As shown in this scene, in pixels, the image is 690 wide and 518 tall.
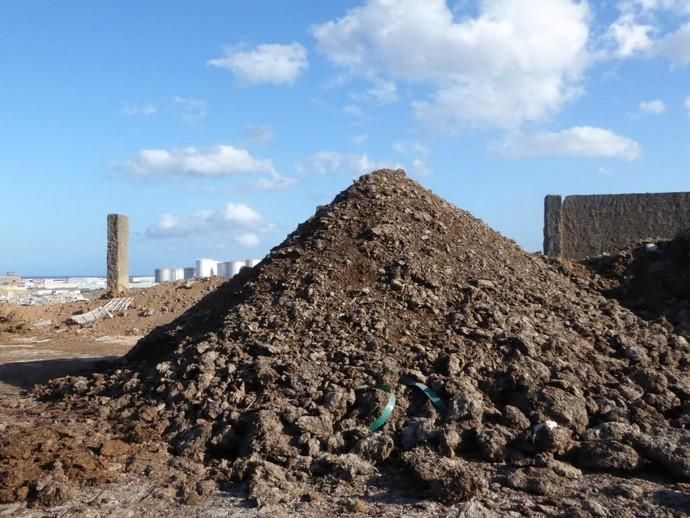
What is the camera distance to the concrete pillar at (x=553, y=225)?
388 inches

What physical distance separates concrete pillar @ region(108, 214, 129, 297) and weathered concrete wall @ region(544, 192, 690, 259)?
8785mm

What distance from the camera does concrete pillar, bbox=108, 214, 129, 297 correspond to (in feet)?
46.5

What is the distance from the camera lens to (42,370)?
6844 mm

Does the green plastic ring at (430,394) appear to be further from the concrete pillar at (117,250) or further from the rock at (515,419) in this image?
the concrete pillar at (117,250)

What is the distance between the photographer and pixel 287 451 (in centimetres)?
370

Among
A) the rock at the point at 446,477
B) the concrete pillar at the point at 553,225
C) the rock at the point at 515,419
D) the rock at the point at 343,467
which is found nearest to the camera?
the rock at the point at 446,477

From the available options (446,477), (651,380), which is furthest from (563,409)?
(446,477)

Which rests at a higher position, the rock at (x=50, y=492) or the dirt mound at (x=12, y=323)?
the dirt mound at (x=12, y=323)

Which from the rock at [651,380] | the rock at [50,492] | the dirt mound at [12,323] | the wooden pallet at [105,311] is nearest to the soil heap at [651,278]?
the rock at [651,380]

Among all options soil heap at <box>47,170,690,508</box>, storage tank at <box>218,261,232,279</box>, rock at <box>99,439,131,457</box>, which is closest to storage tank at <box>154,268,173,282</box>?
storage tank at <box>218,261,232,279</box>

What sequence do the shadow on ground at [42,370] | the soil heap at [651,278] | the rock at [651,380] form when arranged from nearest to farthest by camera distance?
the rock at [651,380] → the soil heap at [651,278] → the shadow on ground at [42,370]

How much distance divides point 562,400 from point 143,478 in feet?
7.79

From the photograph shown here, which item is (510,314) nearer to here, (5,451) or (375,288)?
(375,288)

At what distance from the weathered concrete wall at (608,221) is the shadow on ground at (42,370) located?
642 centimetres
